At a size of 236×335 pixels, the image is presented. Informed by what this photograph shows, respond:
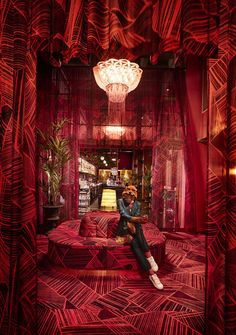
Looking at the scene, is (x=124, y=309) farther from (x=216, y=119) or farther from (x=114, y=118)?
(x=114, y=118)

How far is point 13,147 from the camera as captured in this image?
5.41 ft

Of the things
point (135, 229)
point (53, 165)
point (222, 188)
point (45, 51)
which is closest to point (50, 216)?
point (53, 165)

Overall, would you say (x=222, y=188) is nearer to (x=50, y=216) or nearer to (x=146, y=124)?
(x=50, y=216)

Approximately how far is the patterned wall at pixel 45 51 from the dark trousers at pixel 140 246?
1.62 meters

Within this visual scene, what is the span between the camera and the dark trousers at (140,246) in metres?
3.25

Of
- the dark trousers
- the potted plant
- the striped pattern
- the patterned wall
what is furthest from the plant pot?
the patterned wall

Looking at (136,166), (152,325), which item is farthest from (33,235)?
(136,166)

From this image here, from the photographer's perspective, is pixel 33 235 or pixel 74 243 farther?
pixel 74 243

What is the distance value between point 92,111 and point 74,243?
355 cm

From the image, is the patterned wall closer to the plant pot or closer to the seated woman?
the seated woman

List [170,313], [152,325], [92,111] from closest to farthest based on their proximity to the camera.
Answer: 1. [152,325]
2. [170,313]
3. [92,111]

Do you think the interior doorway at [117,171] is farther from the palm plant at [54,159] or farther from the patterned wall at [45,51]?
the patterned wall at [45,51]

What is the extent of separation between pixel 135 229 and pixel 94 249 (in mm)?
685

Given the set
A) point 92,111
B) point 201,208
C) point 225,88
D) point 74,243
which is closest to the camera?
point 225,88
